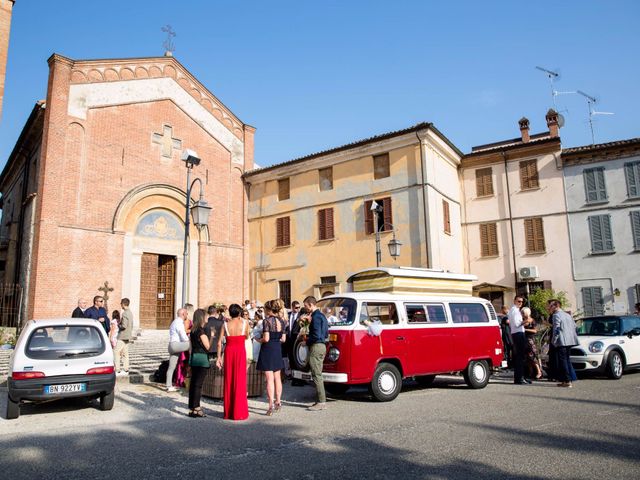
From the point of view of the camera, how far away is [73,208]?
18766mm

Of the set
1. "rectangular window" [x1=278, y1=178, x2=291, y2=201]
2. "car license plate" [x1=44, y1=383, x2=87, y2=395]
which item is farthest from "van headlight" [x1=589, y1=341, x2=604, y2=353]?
"rectangular window" [x1=278, y1=178, x2=291, y2=201]

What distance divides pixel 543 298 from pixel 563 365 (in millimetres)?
11910

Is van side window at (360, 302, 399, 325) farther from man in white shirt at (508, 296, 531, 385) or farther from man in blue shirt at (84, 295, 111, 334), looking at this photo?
man in blue shirt at (84, 295, 111, 334)

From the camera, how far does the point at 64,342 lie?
782 centimetres

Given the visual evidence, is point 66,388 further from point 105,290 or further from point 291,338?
point 105,290

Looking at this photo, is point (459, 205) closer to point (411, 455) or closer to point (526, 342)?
point (526, 342)

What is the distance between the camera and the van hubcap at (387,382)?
8.75 meters

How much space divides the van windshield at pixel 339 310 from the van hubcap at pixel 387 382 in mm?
1193

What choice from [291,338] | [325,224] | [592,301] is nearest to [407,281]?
[291,338]

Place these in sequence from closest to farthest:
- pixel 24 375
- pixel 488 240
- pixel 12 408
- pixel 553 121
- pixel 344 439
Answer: pixel 344 439 → pixel 24 375 → pixel 12 408 → pixel 488 240 → pixel 553 121

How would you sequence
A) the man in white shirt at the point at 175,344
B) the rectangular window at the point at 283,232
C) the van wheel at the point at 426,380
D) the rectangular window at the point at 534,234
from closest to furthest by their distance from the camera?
1. the man in white shirt at the point at 175,344
2. the van wheel at the point at 426,380
3. the rectangular window at the point at 534,234
4. the rectangular window at the point at 283,232

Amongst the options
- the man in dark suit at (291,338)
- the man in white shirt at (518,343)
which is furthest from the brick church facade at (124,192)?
the man in white shirt at (518,343)

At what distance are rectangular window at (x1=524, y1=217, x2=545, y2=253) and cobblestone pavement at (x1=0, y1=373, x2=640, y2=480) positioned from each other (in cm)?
1426

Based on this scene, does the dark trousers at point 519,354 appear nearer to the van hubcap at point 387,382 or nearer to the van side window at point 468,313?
the van side window at point 468,313
